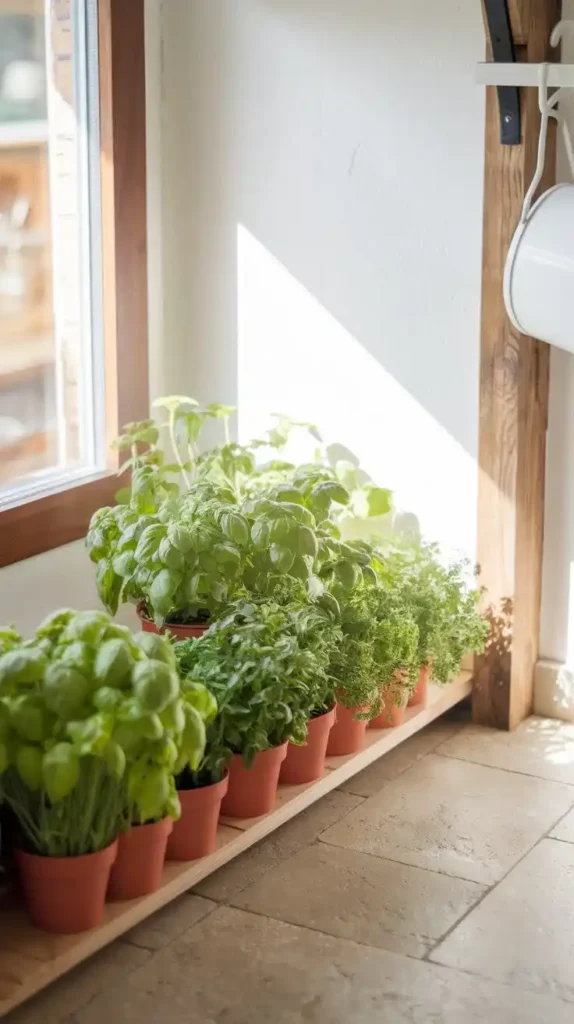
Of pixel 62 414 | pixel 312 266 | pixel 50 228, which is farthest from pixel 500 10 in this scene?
pixel 62 414

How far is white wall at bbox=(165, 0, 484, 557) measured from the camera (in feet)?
7.90

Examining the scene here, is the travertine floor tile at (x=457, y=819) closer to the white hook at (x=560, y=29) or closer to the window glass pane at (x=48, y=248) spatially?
the window glass pane at (x=48, y=248)

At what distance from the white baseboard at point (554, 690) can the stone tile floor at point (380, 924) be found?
226 mm

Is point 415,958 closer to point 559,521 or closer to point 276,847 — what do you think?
point 276,847

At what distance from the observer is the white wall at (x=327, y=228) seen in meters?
2.41

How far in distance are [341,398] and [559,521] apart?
1.57 feet

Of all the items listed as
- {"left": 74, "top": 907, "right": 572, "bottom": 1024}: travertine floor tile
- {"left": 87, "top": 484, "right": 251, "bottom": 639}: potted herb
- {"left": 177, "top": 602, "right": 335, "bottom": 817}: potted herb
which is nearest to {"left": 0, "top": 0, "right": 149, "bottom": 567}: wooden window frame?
{"left": 87, "top": 484, "right": 251, "bottom": 639}: potted herb

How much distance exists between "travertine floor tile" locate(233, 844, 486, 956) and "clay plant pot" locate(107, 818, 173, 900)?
0.57 ft

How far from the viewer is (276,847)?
208 centimetres

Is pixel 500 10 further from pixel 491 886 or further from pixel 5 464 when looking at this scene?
pixel 491 886

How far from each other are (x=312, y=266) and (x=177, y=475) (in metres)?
0.55

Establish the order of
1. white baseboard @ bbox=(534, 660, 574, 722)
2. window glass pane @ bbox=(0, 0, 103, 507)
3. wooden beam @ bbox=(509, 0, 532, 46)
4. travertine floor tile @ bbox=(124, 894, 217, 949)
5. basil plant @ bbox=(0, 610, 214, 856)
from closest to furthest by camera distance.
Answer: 1. basil plant @ bbox=(0, 610, 214, 856)
2. travertine floor tile @ bbox=(124, 894, 217, 949)
3. wooden beam @ bbox=(509, 0, 532, 46)
4. window glass pane @ bbox=(0, 0, 103, 507)
5. white baseboard @ bbox=(534, 660, 574, 722)

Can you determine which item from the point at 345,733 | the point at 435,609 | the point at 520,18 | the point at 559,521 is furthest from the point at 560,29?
the point at 345,733

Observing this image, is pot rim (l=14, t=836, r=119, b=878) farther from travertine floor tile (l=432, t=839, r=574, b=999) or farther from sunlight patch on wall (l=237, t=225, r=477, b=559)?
sunlight patch on wall (l=237, t=225, r=477, b=559)
